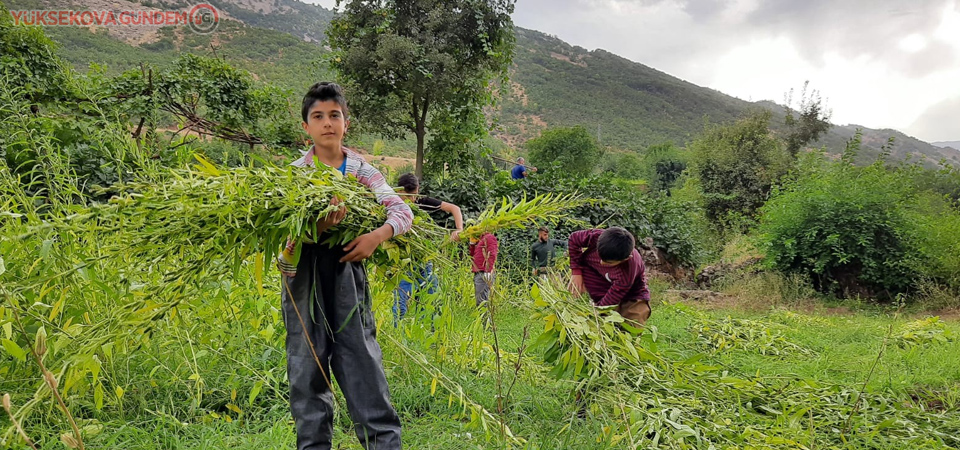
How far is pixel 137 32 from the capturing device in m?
35.3

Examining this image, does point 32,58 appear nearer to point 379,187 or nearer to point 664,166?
point 379,187

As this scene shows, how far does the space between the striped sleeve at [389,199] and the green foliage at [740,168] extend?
20207 millimetres

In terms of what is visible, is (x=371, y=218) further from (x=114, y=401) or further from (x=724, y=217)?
(x=724, y=217)

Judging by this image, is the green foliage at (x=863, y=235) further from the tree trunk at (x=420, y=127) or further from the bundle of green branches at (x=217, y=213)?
the bundle of green branches at (x=217, y=213)

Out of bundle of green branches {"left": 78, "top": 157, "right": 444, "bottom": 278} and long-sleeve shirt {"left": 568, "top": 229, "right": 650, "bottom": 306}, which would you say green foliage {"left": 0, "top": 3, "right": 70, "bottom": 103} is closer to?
bundle of green branches {"left": 78, "top": 157, "right": 444, "bottom": 278}

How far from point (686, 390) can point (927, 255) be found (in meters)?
9.68

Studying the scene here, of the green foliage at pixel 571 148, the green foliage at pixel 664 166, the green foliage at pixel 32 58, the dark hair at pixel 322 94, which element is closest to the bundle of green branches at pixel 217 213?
the dark hair at pixel 322 94

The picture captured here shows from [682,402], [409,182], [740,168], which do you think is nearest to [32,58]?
[409,182]

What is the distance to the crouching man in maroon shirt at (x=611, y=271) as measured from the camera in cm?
298

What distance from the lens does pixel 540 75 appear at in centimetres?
6550

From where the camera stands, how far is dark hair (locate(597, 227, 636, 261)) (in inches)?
116

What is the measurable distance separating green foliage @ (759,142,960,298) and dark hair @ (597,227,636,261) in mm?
8619

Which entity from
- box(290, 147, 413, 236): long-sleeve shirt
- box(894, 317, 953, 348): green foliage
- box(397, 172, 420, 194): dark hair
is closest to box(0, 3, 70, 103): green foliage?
box(397, 172, 420, 194): dark hair

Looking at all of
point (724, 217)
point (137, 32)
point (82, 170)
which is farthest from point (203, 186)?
point (137, 32)
